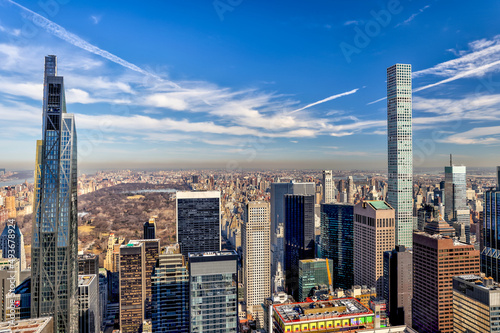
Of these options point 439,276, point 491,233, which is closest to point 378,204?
point 491,233

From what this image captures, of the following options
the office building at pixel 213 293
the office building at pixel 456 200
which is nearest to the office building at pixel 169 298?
the office building at pixel 213 293

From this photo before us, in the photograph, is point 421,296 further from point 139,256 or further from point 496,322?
point 139,256

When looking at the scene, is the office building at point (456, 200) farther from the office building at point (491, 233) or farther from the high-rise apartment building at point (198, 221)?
the high-rise apartment building at point (198, 221)

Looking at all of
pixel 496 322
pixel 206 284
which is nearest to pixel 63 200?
pixel 206 284

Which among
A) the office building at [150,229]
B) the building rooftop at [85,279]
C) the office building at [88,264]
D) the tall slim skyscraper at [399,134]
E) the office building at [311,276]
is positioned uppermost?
the tall slim skyscraper at [399,134]

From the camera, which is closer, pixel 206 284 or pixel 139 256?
pixel 206 284

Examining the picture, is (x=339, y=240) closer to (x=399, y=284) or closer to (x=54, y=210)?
(x=399, y=284)

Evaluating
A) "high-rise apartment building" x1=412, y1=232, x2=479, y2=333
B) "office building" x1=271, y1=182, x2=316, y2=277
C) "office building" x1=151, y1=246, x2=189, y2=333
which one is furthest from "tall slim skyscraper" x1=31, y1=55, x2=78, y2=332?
"office building" x1=271, y1=182, x2=316, y2=277
